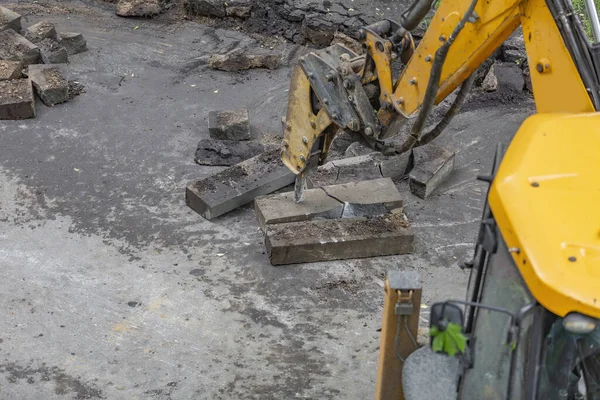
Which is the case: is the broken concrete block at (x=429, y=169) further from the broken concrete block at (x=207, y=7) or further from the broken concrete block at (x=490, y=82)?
the broken concrete block at (x=207, y=7)

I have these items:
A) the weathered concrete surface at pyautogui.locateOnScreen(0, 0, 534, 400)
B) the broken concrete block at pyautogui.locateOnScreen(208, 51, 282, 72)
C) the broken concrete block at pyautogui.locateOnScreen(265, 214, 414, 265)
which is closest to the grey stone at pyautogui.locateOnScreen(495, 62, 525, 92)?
the weathered concrete surface at pyautogui.locateOnScreen(0, 0, 534, 400)

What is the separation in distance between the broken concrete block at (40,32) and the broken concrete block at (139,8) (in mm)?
1287

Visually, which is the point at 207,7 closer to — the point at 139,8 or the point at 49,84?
the point at 139,8

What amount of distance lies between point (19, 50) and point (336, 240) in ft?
17.7

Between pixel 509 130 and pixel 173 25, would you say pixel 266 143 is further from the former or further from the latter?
pixel 173 25

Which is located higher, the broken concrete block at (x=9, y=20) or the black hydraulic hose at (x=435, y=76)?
the black hydraulic hose at (x=435, y=76)

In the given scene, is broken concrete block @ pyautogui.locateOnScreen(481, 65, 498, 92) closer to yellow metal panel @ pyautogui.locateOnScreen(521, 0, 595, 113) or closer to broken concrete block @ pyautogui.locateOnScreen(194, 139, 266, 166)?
broken concrete block @ pyautogui.locateOnScreen(194, 139, 266, 166)

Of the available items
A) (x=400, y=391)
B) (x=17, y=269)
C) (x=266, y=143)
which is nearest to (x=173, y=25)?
(x=266, y=143)

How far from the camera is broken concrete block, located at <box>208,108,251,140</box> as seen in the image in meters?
8.97

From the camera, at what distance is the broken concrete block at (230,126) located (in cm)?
897

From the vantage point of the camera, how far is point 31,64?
10.3 m

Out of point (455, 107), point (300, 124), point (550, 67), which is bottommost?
point (300, 124)

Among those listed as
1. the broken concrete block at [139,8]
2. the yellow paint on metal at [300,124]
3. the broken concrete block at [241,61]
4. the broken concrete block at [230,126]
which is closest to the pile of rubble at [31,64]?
the broken concrete block at [139,8]

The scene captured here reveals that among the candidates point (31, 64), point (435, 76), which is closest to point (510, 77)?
point (435, 76)
